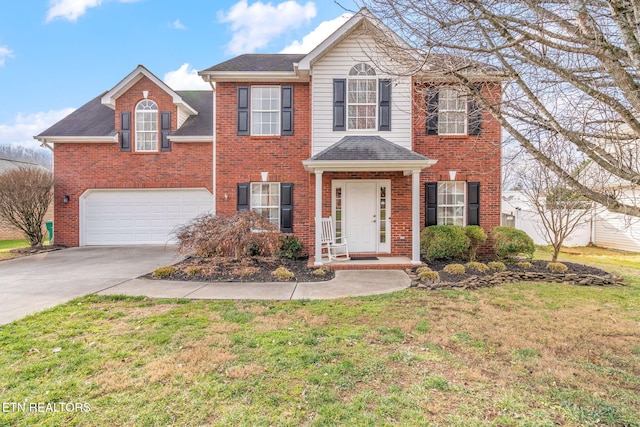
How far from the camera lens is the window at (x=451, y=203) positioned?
1005 centimetres

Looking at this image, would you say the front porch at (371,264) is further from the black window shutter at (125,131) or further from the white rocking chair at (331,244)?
the black window shutter at (125,131)

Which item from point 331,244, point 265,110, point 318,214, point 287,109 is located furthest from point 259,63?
point 331,244

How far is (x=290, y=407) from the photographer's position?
8.61 feet

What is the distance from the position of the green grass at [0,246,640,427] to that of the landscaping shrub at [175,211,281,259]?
2.69 metres

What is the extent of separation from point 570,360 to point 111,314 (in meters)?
6.32

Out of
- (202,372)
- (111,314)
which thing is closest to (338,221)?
(111,314)

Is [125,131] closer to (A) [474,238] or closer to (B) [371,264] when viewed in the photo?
(B) [371,264]

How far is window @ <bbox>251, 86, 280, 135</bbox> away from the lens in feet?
33.3

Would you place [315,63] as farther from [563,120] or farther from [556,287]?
[556,287]

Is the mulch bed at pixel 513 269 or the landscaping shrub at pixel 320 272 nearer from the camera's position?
the mulch bed at pixel 513 269

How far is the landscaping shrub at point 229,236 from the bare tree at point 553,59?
5208mm

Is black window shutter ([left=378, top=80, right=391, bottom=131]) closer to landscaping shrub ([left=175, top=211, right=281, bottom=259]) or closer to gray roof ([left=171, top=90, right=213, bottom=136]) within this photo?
landscaping shrub ([left=175, top=211, right=281, bottom=259])

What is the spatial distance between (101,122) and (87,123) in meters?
0.55

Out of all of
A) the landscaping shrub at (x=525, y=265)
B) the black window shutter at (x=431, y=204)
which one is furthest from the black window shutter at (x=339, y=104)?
the landscaping shrub at (x=525, y=265)
